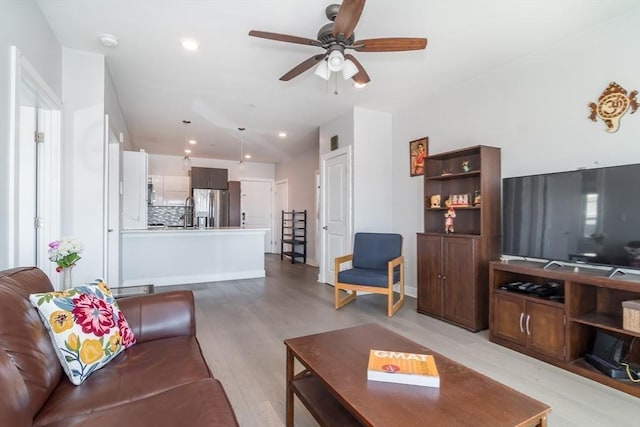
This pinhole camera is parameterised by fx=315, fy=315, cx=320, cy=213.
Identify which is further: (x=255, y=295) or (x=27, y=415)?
(x=255, y=295)

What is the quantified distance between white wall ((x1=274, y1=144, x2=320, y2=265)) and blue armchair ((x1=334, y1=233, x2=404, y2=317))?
9.26 feet

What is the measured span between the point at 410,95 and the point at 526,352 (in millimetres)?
3061

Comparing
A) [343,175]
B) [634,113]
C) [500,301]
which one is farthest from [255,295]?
[634,113]

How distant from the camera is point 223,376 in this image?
2197 mm

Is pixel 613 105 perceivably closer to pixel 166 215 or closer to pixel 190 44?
pixel 190 44

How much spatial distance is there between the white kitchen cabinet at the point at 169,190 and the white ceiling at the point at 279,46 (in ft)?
10.1

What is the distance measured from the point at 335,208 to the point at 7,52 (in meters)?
3.85

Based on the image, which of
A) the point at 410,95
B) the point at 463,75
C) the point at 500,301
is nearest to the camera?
the point at 500,301

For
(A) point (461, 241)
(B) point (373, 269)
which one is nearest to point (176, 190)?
(B) point (373, 269)

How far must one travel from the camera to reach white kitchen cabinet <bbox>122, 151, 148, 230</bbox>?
16.1 ft

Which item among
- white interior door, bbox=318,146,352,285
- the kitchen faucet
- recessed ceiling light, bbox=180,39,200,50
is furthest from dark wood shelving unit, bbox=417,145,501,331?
the kitchen faucet

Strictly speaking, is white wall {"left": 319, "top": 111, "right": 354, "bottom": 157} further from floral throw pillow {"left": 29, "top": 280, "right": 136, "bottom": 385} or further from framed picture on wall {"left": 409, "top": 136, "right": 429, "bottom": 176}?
floral throw pillow {"left": 29, "top": 280, "right": 136, "bottom": 385}

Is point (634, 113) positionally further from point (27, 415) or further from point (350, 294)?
point (27, 415)

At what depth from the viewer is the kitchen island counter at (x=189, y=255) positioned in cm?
477
